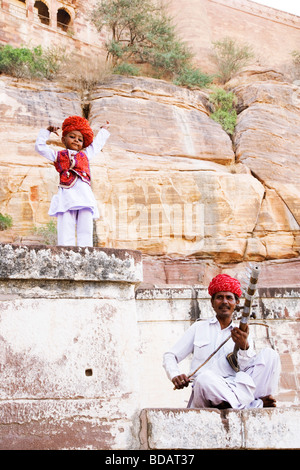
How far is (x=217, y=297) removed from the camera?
388 cm

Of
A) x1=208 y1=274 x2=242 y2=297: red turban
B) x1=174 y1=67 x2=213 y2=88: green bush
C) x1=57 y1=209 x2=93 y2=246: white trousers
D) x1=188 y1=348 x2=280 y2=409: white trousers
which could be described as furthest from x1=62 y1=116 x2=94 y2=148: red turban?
x1=174 y1=67 x2=213 y2=88: green bush

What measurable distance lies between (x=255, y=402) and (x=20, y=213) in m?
11.6

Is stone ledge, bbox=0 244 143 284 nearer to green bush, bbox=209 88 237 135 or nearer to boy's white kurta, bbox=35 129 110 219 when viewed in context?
boy's white kurta, bbox=35 129 110 219

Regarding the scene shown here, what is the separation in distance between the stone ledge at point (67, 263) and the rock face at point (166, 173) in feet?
35.4

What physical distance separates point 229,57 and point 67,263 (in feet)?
77.2

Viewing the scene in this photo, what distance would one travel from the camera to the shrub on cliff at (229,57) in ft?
79.7

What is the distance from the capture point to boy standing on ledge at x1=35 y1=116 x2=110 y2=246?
475 cm

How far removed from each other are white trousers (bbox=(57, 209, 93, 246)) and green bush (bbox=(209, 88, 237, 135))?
14.6 m

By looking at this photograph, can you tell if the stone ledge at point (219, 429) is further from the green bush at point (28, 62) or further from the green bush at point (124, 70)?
the green bush at point (124, 70)

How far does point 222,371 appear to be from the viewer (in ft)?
11.7

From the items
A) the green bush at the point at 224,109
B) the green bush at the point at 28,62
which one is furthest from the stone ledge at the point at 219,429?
the green bush at the point at 28,62

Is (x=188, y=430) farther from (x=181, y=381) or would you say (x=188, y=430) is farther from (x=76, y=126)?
(x=76, y=126)

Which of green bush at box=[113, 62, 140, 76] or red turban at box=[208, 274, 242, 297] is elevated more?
green bush at box=[113, 62, 140, 76]

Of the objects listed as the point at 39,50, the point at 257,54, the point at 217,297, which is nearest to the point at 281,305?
the point at 217,297
